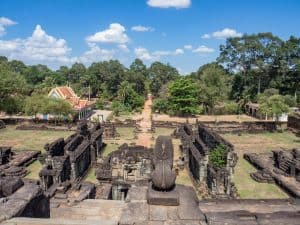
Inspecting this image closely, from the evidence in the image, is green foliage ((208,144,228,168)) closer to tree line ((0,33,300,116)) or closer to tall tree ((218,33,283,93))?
tree line ((0,33,300,116))

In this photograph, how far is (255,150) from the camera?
30.0 metres

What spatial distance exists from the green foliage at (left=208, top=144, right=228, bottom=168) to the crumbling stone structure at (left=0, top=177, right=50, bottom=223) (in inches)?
568

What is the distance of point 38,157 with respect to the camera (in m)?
25.7

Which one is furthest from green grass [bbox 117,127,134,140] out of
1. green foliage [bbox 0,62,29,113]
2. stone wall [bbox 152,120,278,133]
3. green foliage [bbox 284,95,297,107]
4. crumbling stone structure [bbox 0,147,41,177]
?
green foliage [bbox 284,95,297,107]

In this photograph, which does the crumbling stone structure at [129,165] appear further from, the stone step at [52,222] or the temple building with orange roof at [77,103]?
the temple building with orange roof at [77,103]

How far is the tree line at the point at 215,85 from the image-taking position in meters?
43.9

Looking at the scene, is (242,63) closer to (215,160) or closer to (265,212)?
(215,160)

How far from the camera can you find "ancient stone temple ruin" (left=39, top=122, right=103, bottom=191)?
18.2 meters

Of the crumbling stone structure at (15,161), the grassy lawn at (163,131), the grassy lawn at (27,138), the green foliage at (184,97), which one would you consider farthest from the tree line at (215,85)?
the crumbling stone structure at (15,161)

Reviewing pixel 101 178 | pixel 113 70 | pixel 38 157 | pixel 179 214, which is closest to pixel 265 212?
pixel 179 214

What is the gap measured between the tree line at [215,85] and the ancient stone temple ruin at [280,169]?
17.5 m

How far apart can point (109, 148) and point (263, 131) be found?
1972cm

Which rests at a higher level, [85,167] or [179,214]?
[179,214]

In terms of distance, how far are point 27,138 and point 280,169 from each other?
2567cm
